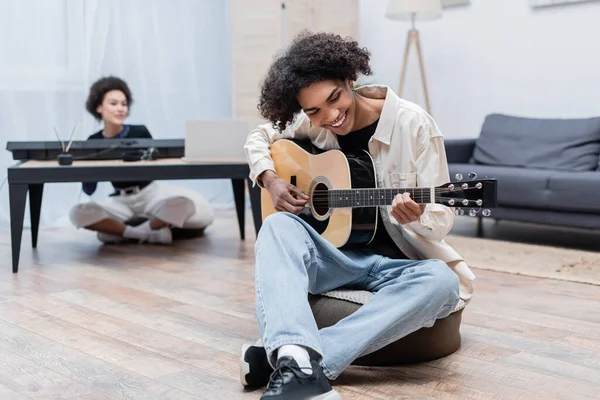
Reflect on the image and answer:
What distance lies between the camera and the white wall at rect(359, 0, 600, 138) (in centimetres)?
451

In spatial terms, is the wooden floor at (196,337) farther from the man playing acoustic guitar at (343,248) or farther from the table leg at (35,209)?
the table leg at (35,209)

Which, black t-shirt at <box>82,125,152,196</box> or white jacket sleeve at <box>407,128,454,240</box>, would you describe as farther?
black t-shirt at <box>82,125,152,196</box>

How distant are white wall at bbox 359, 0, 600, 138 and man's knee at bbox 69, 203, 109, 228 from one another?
2.40 metres

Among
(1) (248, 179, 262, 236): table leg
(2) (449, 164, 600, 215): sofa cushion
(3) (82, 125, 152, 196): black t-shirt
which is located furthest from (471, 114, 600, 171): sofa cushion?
(3) (82, 125, 152, 196): black t-shirt

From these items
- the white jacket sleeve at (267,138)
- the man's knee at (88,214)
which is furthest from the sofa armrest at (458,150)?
the white jacket sleeve at (267,138)

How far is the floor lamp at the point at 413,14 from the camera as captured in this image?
483cm

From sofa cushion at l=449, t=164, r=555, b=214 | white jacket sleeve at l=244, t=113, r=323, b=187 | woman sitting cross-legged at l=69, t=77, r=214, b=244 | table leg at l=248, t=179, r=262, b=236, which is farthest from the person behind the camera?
woman sitting cross-legged at l=69, t=77, r=214, b=244

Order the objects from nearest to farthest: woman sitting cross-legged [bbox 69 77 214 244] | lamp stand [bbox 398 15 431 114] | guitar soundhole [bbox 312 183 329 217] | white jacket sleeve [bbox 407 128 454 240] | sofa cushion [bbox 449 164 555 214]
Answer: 1. white jacket sleeve [bbox 407 128 454 240]
2. guitar soundhole [bbox 312 183 329 217]
3. sofa cushion [bbox 449 164 555 214]
4. woman sitting cross-legged [bbox 69 77 214 244]
5. lamp stand [bbox 398 15 431 114]

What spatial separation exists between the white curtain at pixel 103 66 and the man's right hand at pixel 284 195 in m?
2.82

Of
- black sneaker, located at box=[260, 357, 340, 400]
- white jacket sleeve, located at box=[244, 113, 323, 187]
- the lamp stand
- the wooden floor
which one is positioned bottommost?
the wooden floor

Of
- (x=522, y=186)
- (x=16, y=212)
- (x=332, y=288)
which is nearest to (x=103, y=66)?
(x=16, y=212)

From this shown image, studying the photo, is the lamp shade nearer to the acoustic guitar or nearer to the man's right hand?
the acoustic guitar

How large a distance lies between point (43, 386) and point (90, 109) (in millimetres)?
2499

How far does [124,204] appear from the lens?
13.2ft
